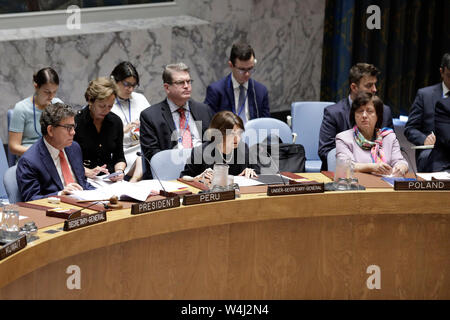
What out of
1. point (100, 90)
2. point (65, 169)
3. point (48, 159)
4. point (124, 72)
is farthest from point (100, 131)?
point (48, 159)

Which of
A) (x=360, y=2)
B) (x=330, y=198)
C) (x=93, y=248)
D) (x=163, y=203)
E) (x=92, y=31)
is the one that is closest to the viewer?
(x=93, y=248)

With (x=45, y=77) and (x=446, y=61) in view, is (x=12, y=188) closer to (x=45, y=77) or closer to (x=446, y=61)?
(x=45, y=77)

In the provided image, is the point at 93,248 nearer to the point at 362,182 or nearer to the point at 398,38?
the point at 362,182

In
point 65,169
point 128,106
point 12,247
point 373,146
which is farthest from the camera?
point 128,106

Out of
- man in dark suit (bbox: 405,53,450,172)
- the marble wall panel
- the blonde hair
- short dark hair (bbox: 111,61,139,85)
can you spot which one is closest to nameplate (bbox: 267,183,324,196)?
the blonde hair

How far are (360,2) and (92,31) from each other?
2926 millimetres

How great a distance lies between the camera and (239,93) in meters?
5.88

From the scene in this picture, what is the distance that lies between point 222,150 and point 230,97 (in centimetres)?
172

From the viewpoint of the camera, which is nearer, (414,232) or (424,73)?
(414,232)

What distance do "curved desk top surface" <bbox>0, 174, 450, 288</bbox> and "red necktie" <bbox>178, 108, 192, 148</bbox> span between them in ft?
3.76

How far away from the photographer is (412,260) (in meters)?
3.91

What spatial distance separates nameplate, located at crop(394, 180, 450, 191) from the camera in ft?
12.4

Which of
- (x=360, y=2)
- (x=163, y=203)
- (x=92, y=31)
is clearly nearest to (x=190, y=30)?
(x=92, y=31)

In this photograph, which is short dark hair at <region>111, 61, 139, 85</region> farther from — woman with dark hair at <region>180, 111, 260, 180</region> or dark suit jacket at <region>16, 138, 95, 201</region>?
dark suit jacket at <region>16, 138, 95, 201</region>
